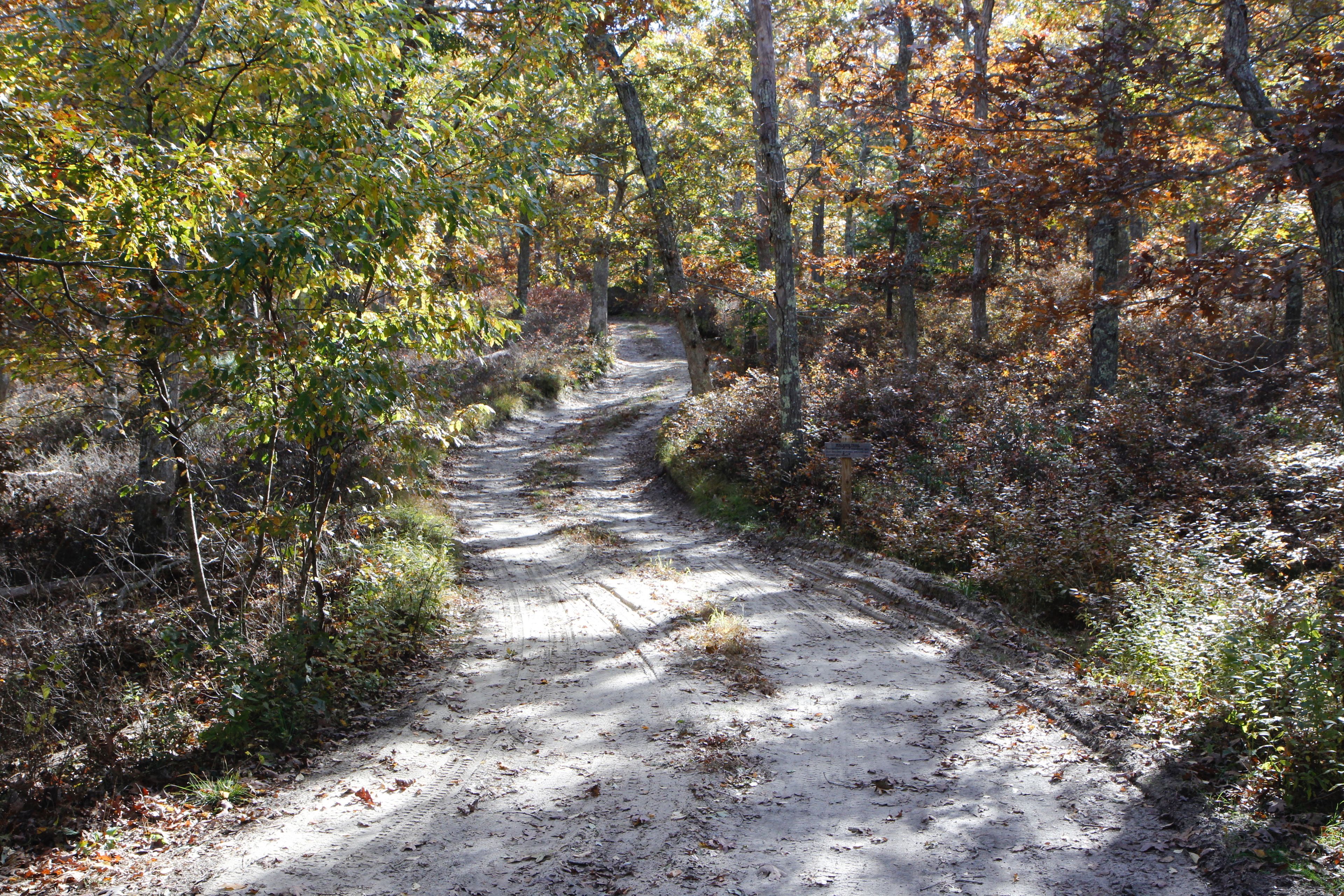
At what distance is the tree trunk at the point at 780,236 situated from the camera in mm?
12578

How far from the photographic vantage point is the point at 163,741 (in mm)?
5422

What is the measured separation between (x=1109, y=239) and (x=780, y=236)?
5224 millimetres

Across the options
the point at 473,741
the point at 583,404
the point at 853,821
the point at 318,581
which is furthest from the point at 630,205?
the point at 853,821

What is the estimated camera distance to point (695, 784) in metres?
5.05

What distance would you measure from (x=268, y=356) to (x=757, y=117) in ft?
31.9

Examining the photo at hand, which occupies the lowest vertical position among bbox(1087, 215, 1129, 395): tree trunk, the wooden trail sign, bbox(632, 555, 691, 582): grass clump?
bbox(632, 555, 691, 582): grass clump

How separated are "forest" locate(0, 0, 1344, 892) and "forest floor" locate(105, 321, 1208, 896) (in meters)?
0.39

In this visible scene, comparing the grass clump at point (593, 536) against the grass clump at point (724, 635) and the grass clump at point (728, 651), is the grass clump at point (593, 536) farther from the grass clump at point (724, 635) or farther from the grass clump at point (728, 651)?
the grass clump at point (724, 635)

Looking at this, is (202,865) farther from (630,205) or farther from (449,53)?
(630,205)

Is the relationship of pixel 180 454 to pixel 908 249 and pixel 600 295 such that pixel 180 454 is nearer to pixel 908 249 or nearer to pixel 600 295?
pixel 908 249

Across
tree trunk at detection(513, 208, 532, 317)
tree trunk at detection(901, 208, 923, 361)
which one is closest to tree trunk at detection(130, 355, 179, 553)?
tree trunk at detection(901, 208, 923, 361)

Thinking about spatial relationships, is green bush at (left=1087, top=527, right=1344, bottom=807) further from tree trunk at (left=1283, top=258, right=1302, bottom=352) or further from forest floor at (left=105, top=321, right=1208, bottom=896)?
tree trunk at (left=1283, top=258, right=1302, bottom=352)

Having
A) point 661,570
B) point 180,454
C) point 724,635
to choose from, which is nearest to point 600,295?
point 661,570

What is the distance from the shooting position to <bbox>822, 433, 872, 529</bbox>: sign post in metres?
11.3
